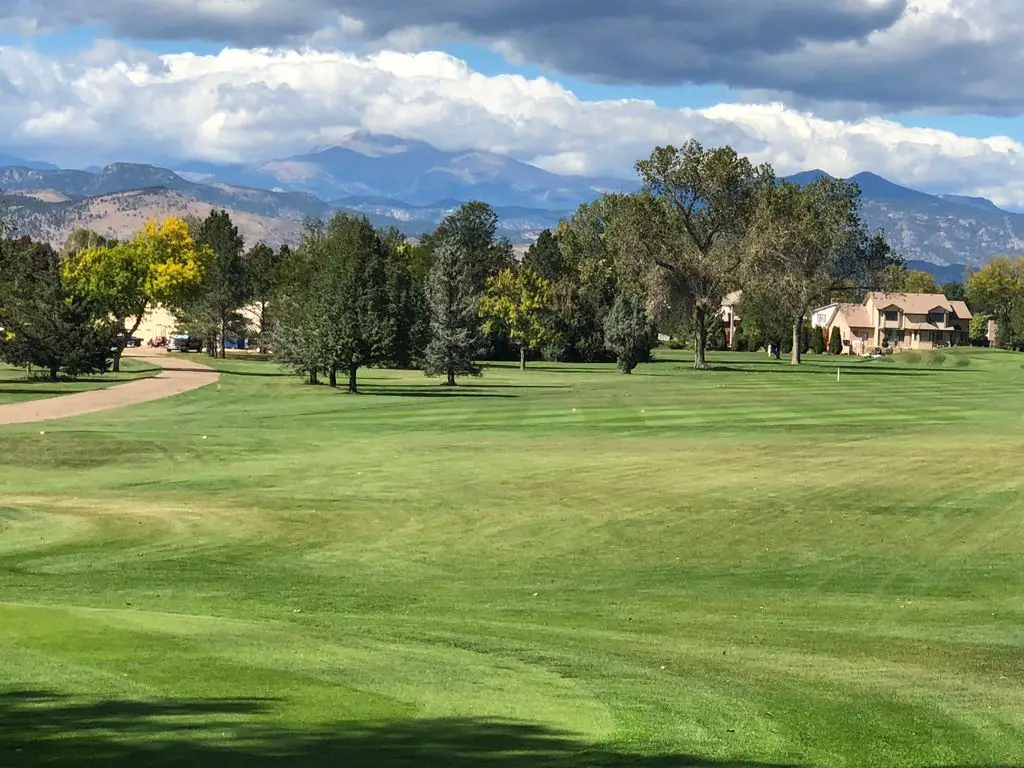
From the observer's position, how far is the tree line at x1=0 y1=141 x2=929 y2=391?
73125mm

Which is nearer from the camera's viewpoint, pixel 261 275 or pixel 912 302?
pixel 261 275

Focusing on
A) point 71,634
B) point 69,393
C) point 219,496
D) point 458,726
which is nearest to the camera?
point 458,726

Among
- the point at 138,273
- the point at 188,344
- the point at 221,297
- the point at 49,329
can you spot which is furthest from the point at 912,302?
the point at 49,329

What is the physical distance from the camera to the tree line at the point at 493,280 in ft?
240

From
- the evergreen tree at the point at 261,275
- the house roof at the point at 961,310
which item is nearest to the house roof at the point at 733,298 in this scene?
the house roof at the point at 961,310

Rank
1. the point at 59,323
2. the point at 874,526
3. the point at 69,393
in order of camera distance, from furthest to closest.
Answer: the point at 59,323, the point at 69,393, the point at 874,526

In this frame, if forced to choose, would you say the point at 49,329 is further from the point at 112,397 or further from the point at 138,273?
the point at 138,273

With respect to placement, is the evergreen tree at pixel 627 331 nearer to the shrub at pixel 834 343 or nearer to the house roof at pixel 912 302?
the shrub at pixel 834 343

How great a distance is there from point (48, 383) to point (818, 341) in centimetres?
11418

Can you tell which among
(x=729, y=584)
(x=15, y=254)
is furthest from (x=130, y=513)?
(x=15, y=254)

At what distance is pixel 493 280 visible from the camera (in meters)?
113

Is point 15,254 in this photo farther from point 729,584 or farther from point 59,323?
point 729,584

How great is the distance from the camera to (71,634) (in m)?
11.3

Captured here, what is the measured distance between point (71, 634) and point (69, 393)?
182 feet
